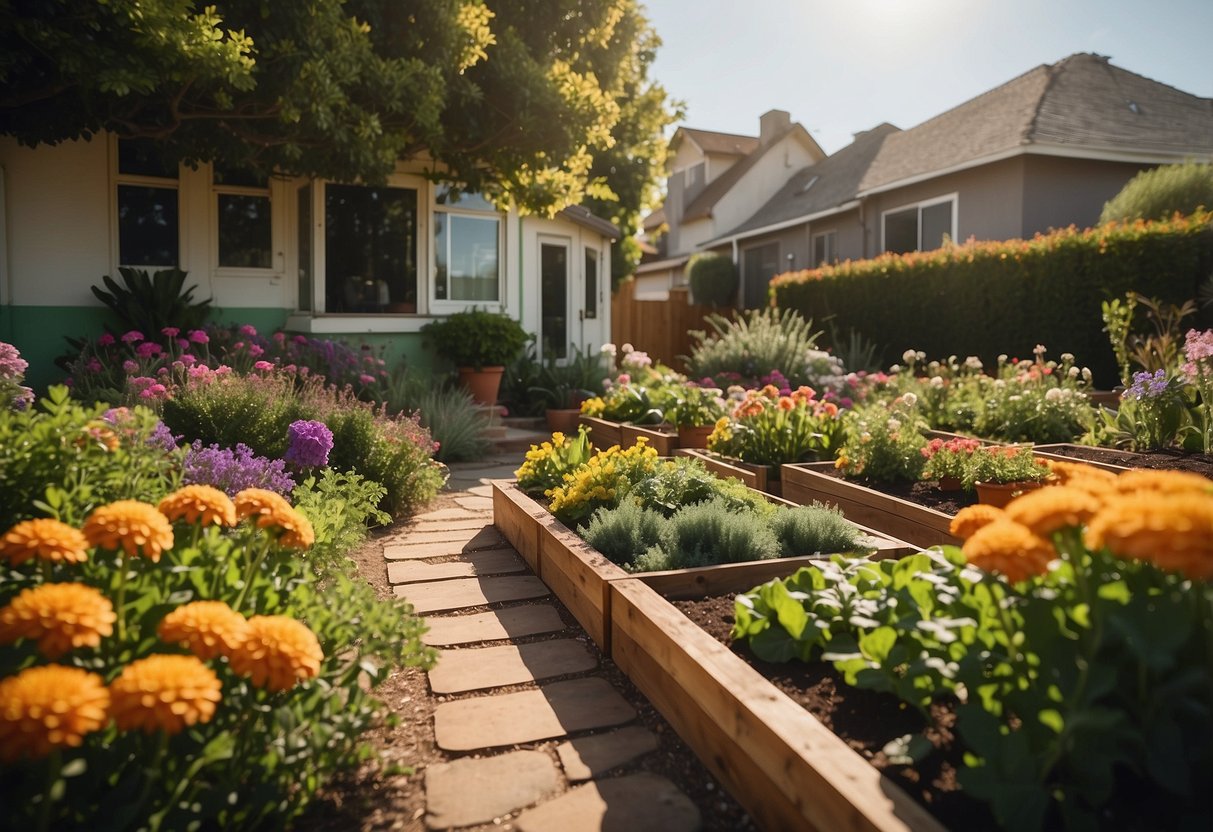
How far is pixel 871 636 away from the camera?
1866 millimetres

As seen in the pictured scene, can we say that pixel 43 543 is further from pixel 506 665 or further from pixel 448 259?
pixel 448 259

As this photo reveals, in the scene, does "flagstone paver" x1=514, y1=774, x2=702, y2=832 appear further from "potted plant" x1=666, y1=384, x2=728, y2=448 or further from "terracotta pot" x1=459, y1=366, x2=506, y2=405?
"terracotta pot" x1=459, y1=366, x2=506, y2=405

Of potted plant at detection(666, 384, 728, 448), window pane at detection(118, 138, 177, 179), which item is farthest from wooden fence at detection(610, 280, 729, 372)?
potted plant at detection(666, 384, 728, 448)

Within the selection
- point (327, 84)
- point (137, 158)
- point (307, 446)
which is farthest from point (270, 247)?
point (307, 446)

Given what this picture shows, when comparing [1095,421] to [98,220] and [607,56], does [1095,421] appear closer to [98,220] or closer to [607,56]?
[607,56]

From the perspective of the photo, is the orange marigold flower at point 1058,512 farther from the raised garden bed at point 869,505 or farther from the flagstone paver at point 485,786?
the raised garden bed at point 869,505

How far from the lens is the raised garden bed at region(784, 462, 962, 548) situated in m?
3.67

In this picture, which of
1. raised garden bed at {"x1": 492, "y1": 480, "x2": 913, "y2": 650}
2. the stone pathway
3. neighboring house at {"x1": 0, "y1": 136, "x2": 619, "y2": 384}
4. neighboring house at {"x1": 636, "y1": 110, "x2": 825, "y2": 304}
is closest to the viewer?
the stone pathway

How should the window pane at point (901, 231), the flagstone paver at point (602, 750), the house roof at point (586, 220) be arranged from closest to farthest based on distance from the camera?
the flagstone paver at point (602, 750)
the house roof at point (586, 220)
the window pane at point (901, 231)

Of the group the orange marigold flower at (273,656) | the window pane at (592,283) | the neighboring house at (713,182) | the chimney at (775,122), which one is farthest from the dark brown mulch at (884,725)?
the chimney at (775,122)

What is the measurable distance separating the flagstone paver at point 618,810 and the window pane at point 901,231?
47.1ft

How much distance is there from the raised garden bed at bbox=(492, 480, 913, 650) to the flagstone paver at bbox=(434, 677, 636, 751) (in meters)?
0.30

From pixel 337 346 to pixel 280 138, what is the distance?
2.06 metres

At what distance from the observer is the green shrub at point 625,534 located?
3.11 meters
